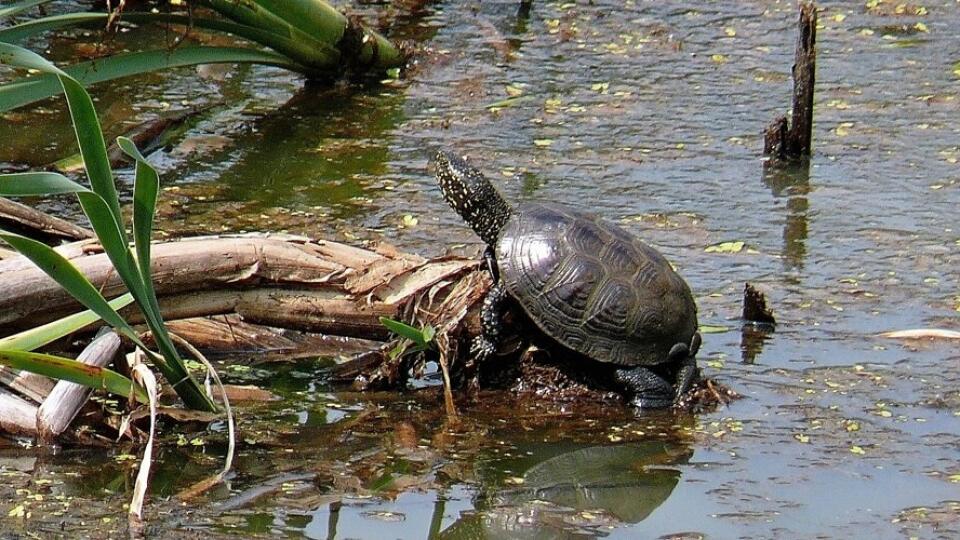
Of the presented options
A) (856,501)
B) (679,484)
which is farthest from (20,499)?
(856,501)

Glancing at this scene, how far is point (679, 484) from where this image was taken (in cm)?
525

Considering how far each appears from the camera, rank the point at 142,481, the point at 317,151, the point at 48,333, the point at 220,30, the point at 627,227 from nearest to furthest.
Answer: the point at 142,481 < the point at 48,333 < the point at 627,227 < the point at 220,30 < the point at 317,151

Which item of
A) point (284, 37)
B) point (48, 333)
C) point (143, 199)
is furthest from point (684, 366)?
point (284, 37)

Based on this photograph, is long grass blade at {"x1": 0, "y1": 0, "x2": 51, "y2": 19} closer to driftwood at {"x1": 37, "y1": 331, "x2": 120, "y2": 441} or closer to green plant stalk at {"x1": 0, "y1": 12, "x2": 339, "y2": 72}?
green plant stalk at {"x1": 0, "y1": 12, "x2": 339, "y2": 72}

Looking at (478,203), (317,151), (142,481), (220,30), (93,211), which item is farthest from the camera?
(317,151)

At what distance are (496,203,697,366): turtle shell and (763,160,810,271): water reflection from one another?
6.09ft

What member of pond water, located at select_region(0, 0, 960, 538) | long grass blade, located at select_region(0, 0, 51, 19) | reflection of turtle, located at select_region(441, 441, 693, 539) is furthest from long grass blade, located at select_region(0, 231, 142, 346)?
long grass blade, located at select_region(0, 0, 51, 19)

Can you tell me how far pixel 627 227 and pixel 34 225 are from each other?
137 inches

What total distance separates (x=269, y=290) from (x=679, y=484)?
1843 mm

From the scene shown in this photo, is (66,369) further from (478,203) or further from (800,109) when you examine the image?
(800,109)

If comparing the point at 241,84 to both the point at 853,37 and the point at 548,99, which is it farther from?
the point at 853,37

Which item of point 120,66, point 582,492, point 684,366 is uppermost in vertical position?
point 120,66

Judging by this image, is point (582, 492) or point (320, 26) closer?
point (582, 492)

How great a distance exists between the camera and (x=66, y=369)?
188 inches
